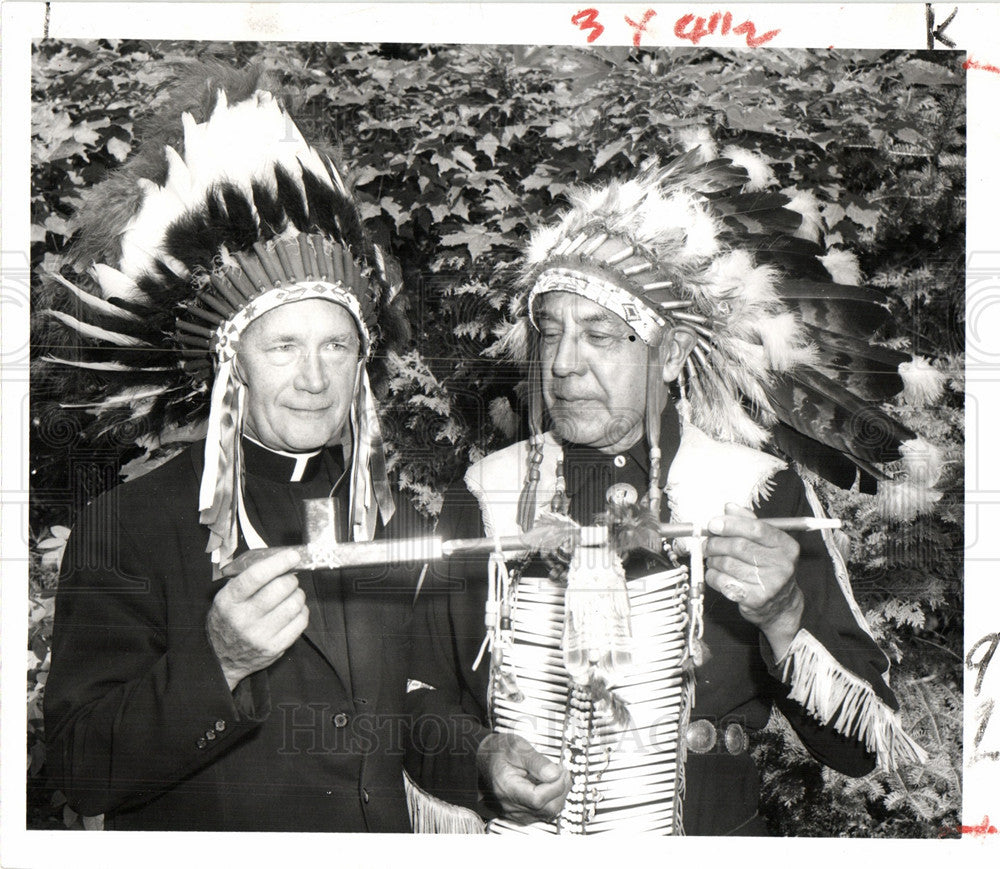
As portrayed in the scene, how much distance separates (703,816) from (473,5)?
2196 mm

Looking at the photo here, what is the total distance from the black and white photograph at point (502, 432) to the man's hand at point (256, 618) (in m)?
0.01

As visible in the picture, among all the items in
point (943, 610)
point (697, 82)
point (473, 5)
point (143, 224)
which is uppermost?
point (473, 5)

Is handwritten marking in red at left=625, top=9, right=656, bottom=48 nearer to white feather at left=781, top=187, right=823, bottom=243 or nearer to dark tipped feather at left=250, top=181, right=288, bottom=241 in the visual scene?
white feather at left=781, top=187, right=823, bottom=243

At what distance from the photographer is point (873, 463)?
2760 mm

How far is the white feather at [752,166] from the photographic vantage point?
8.92 feet

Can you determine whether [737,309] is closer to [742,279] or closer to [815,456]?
[742,279]

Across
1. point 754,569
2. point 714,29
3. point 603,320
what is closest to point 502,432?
point 603,320

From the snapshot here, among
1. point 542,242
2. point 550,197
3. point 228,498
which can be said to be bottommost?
point 228,498

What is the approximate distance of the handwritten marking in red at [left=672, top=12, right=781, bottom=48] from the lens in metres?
2.75

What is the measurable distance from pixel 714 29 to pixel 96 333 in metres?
1.80

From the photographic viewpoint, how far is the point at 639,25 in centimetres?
276

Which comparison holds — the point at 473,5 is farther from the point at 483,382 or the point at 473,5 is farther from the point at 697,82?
the point at 483,382

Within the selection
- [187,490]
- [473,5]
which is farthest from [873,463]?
[187,490]

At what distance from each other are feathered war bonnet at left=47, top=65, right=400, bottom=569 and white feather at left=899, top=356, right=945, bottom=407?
1.36 meters
